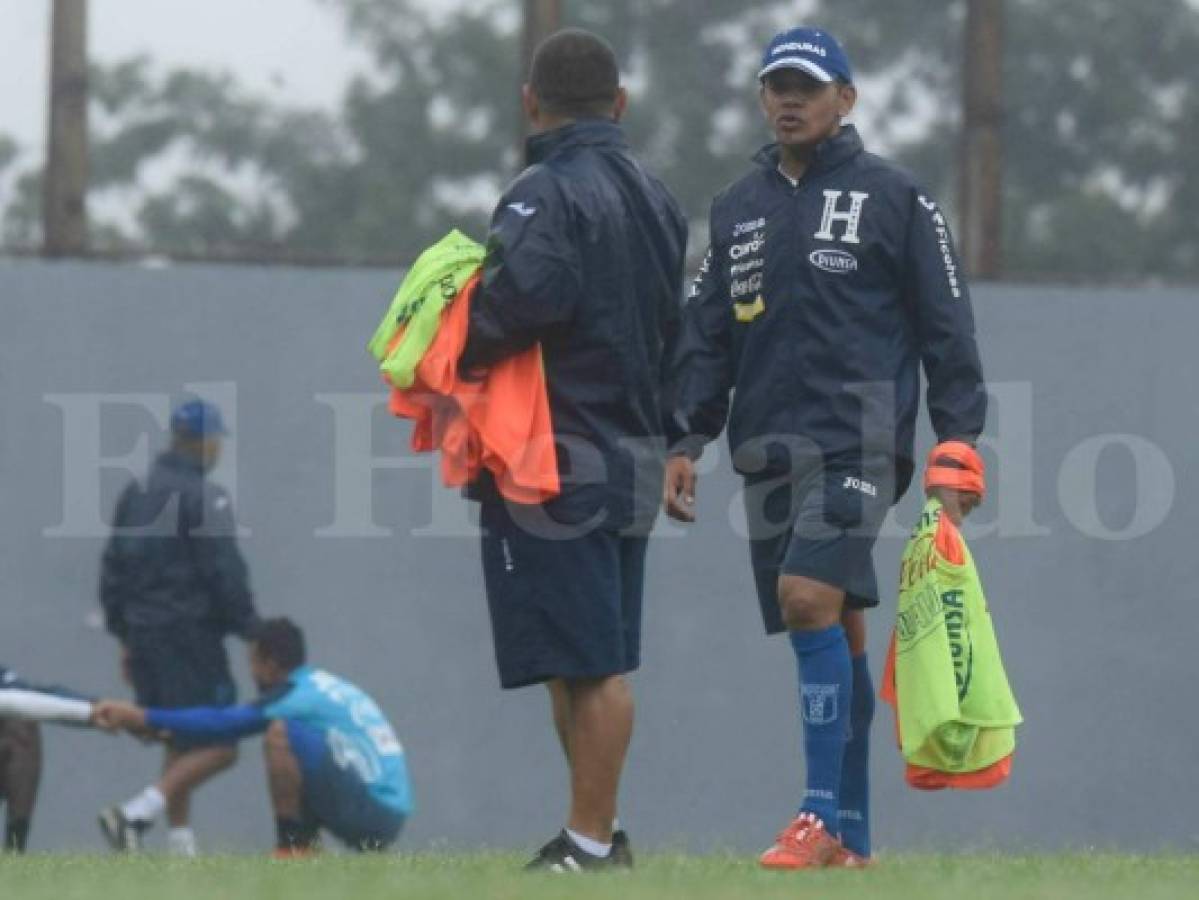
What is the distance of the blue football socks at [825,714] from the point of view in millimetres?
6602

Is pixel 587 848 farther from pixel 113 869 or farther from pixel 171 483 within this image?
pixel 171 483

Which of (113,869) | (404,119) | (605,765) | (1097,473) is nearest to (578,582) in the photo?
(605,765)

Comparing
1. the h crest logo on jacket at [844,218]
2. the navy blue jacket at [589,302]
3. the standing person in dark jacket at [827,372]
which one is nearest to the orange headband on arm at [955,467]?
the standing person in dark jacket at [827,372]

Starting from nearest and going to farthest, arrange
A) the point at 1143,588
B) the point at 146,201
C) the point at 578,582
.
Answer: the point at 578,582
the point at 146,201
the point at 1143,588

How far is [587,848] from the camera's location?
6492mm

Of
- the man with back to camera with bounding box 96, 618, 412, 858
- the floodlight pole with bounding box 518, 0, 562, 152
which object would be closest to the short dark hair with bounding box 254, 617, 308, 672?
the man with back to camera with bounding box 96, 618, 412, 858

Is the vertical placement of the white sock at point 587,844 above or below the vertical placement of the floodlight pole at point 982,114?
below

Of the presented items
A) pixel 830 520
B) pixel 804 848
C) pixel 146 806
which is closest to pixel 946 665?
pixel 830 520

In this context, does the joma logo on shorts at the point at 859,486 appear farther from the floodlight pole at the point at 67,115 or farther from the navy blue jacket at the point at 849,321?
the floodlight pole at the point at 67,115

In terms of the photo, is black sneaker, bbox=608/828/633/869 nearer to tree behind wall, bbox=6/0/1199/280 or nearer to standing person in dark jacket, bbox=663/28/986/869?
standing person in dark jacket, bbox=663/28/986/869

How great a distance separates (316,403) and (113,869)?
19.0 feet

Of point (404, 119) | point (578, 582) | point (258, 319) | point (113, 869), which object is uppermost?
point (404, 119)

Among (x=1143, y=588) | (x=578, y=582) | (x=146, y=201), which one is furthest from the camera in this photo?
(x=1143, y=588)

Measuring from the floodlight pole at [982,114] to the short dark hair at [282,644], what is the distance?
330 cm
